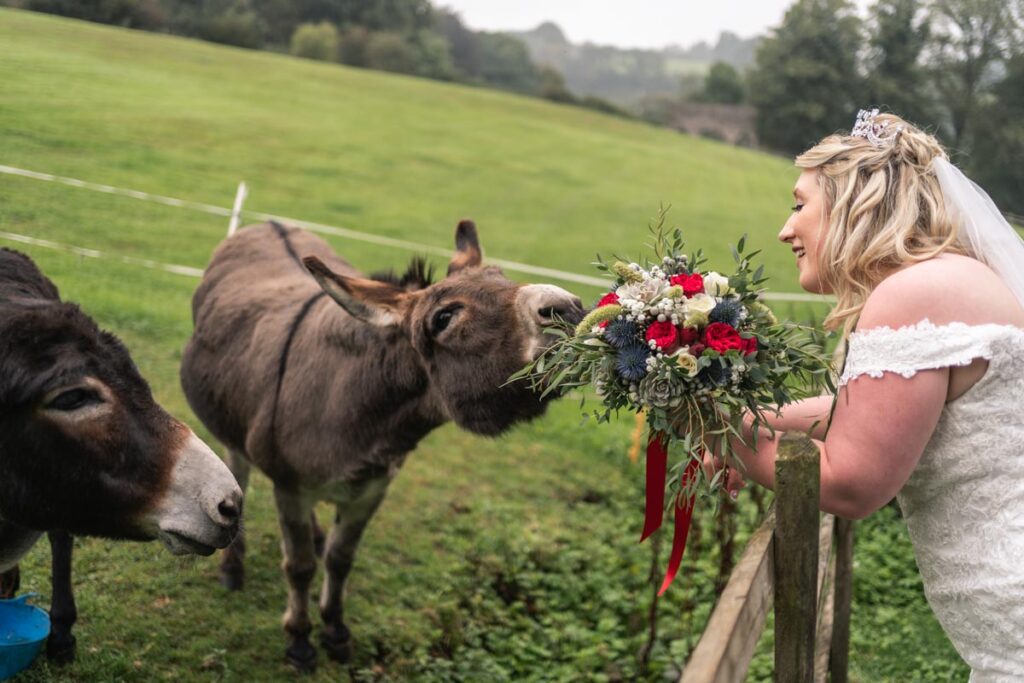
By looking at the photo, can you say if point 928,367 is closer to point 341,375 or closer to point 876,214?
point 876,214

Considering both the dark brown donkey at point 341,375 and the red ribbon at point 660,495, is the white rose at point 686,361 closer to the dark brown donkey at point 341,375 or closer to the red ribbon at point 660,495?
the red ribbon at point 660,495

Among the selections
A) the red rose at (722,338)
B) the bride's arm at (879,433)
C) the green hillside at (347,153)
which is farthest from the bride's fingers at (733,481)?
the green hillside at (347,153)

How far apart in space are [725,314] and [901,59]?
1738cm

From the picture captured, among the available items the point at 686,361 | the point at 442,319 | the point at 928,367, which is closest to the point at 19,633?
the point at 442,319

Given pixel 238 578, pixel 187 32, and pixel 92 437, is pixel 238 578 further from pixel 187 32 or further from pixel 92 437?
pixel 187 32

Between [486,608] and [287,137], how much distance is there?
13.9 meters

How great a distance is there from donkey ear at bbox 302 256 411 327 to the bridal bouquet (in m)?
1.29

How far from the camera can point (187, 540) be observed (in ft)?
8.05

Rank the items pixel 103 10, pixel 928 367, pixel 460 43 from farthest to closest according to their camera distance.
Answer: pixel 460 43
pixel 103 10
pixel 928 367

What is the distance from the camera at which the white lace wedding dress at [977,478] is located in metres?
1.86

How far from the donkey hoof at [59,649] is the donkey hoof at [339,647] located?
1.16 metres

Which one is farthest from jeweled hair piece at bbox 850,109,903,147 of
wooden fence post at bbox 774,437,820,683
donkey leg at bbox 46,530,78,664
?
donkey leg at bbox 46,530,78,664

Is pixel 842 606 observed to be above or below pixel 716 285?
below

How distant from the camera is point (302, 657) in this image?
3.92 metres
